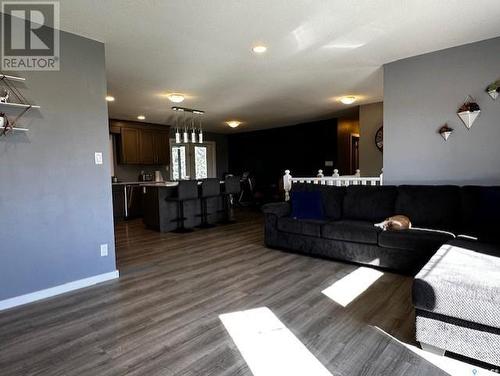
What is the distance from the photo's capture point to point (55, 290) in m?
2.81

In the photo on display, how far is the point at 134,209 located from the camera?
296 inches

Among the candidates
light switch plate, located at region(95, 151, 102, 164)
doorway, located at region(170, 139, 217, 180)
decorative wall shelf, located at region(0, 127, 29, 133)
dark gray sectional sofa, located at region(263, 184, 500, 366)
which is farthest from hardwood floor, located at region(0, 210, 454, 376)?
doorway, located at region(170, 139, 217, 180)

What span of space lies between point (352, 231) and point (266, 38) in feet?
7.61

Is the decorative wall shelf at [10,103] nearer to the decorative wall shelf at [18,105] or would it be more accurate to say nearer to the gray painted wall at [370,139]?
the decorative wall shelf at [18,105]

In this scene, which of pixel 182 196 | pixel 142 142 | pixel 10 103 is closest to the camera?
pixel 10 103

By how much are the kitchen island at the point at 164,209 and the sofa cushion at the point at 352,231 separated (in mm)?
3073

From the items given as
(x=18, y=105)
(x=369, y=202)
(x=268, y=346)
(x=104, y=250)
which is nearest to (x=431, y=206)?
(x=369, y=202)

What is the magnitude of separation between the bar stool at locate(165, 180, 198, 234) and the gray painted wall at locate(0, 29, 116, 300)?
2311mm

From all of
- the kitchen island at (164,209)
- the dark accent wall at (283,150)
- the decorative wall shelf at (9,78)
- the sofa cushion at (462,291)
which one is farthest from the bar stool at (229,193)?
the sofa cushion at (462,291)

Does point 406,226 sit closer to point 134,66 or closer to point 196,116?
point 134,66

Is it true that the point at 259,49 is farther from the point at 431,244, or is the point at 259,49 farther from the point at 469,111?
the point at 431,244

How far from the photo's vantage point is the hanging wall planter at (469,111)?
3359 millimetres

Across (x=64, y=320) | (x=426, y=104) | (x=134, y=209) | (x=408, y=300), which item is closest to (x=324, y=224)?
(x=408, y=300)

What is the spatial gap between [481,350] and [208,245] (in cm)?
349
